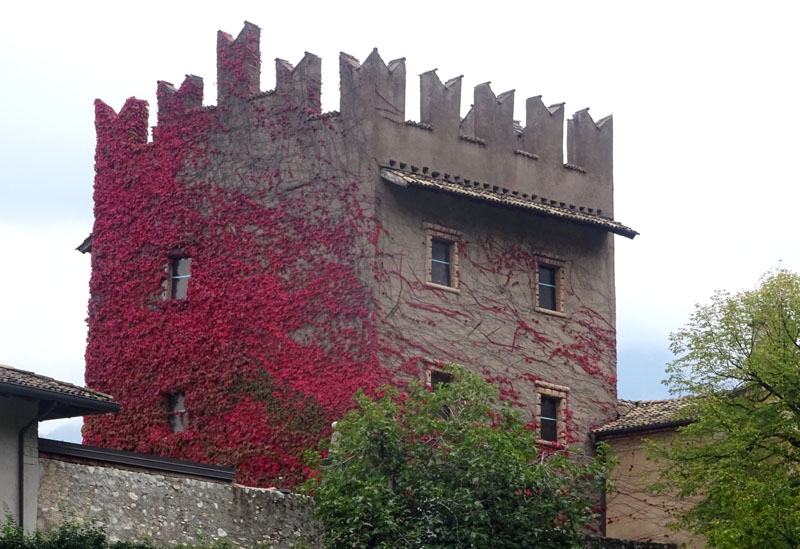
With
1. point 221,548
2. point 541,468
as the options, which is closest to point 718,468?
point 541,468

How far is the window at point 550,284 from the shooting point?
3609cm

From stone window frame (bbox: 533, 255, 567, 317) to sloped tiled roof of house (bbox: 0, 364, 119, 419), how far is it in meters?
12.9

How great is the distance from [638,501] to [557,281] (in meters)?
5.43

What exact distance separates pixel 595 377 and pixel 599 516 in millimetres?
3267

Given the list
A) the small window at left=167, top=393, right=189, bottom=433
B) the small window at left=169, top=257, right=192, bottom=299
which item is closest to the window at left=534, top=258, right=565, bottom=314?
the small window at left=169, top=257, right=192, bottom=299

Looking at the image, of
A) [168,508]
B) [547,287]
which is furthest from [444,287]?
[168,508]

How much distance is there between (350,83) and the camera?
33.7 metres

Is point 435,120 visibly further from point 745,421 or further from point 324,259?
point 745,421

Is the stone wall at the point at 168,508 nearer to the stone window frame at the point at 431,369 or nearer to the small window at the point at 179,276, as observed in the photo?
the stone window frame at the point at 431,369

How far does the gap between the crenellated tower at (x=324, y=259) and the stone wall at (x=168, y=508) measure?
12.8 feet

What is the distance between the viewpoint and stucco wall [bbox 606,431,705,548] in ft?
112

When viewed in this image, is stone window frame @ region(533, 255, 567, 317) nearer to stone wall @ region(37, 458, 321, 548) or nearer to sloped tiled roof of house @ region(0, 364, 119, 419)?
stone wall @ region(37, 458, 321, 548)

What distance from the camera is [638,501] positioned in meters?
34.8

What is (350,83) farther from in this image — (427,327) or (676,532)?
(676,532)
